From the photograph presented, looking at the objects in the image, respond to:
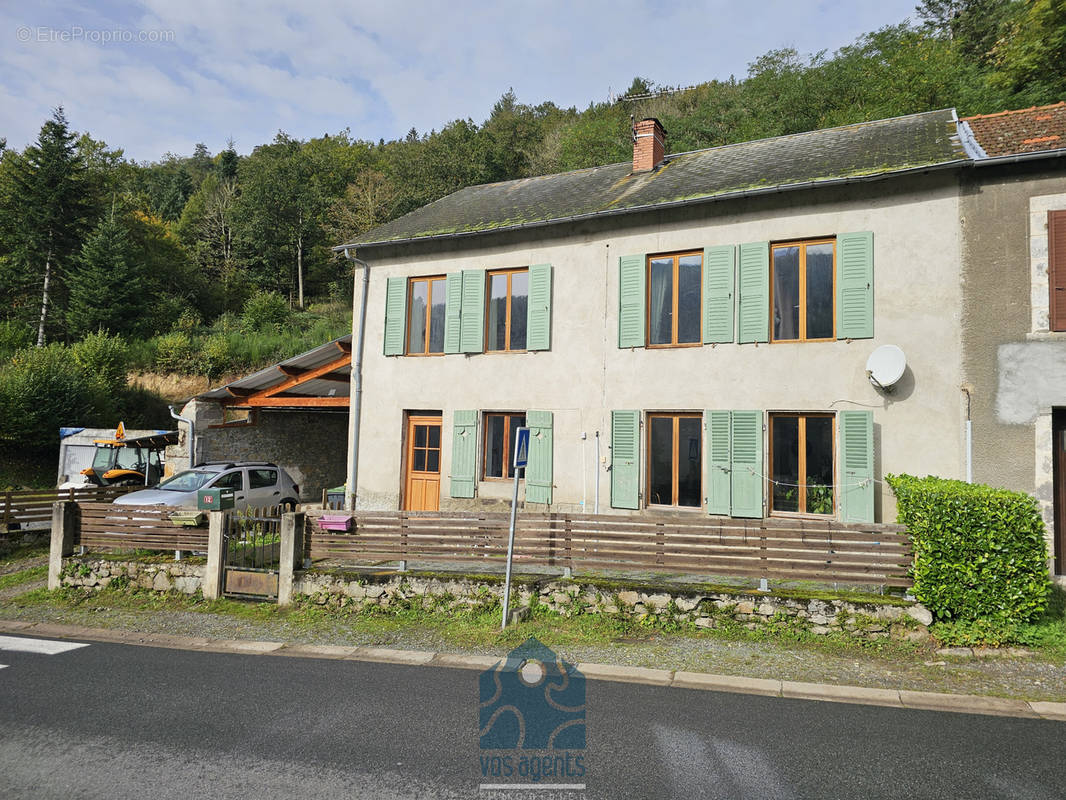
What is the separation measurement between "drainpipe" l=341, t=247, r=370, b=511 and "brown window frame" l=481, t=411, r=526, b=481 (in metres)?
2.96

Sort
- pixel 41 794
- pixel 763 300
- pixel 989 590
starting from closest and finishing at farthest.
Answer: pixel 41 794 < pixel 989 590 < pixel 763 300

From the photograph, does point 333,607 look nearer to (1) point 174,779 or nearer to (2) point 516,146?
(1) point 174,779

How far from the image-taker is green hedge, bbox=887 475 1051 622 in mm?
6609

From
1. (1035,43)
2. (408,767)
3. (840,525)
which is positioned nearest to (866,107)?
(1035,43)

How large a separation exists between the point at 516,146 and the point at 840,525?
41.0 metres

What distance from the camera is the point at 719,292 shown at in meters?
11.1

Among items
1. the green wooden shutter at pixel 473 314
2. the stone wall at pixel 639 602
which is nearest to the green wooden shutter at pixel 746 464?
the stone wall at pixel 639 602

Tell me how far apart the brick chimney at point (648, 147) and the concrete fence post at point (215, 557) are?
36.5 feet

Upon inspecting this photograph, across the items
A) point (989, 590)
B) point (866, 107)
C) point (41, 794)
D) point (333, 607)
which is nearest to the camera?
point (41, 794)

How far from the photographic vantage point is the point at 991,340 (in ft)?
30.2

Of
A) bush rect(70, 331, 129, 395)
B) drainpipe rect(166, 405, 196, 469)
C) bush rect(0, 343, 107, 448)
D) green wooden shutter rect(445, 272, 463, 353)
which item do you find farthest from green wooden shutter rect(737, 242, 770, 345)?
bush rect(70, 331, 129, 395)

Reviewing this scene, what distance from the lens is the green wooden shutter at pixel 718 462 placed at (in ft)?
35.2

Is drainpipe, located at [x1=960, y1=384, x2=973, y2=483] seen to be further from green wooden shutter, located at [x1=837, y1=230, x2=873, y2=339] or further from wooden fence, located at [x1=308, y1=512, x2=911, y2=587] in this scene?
wooden fence, located at [x1=308, y1=512, x2=911, y2=587]

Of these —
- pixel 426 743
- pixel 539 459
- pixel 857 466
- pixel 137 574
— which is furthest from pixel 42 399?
pixel 857 466
